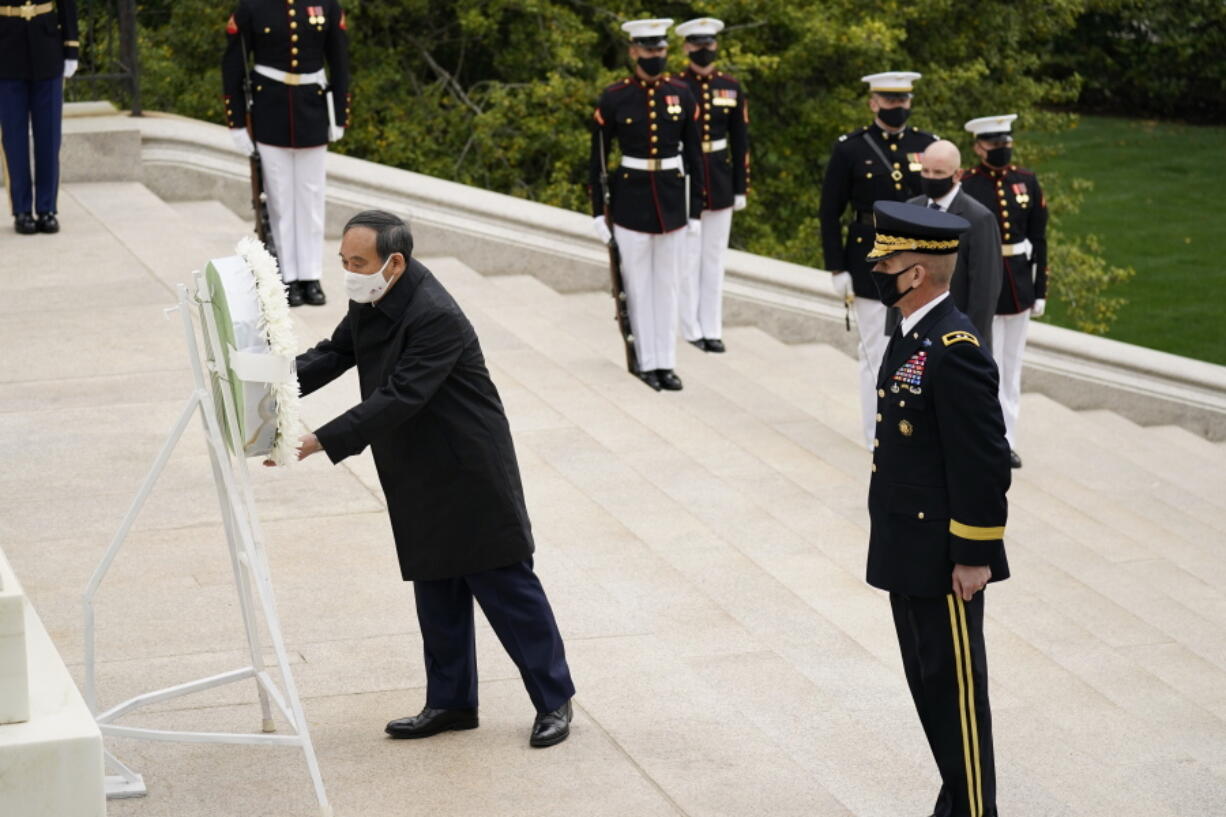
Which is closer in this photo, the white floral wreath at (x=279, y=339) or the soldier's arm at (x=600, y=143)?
the white floral wreath at (x=279, y=339)

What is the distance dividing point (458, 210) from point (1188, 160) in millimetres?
18986

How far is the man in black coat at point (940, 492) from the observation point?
4.45 meters

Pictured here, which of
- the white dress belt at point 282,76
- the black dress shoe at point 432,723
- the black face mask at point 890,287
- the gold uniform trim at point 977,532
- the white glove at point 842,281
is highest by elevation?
the black face mask at point 890,287

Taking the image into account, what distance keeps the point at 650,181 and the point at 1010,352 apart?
7.10 feet

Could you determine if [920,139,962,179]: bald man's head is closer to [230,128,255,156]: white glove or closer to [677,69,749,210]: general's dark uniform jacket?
[677,69,749,210]: general's dark uniform jacket

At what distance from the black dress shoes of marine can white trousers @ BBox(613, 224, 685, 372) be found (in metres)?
0.03

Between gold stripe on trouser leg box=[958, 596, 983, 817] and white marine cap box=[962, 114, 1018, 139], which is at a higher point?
white marine cap box=[962, 114, 1018, 139]

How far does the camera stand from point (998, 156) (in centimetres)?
928

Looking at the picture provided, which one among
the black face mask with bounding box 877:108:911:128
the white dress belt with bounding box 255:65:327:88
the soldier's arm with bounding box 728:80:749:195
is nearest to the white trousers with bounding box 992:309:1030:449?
the black face mask with bounding box 877:108:911:128

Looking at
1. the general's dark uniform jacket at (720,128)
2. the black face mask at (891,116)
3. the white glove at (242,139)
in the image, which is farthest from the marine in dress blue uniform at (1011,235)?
the white glove at (242,139)

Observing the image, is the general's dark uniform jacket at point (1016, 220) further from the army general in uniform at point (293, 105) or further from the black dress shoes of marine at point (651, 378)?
the army general in uniform at point (293, 105)

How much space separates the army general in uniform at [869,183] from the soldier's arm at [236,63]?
3.21m

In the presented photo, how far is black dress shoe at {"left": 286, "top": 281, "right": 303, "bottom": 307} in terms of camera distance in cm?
981

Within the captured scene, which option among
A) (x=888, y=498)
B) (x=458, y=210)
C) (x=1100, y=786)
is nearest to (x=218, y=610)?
(x=888, y=498)
